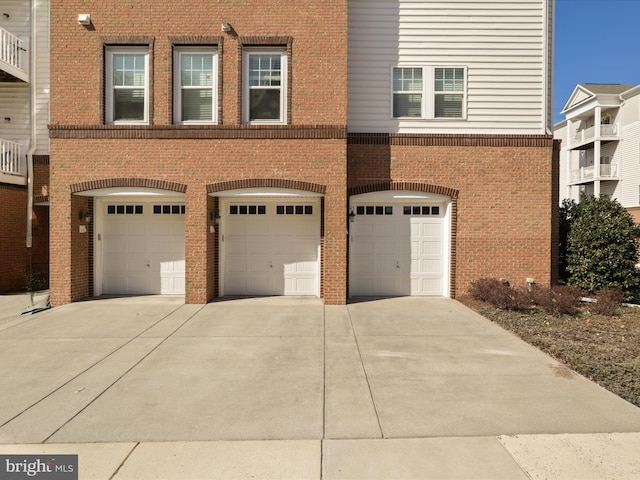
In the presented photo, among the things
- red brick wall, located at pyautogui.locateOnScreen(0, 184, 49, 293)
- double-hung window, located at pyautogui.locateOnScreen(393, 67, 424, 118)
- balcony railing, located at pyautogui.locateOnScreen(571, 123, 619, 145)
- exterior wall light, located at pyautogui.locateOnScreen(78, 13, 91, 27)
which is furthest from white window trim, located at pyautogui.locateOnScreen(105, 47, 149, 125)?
balcony railing, located at pyautogui.locateOnScreen(571, 123, 619, 145)

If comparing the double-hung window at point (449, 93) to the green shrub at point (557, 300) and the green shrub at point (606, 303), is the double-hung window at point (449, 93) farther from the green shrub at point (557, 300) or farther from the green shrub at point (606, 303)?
the green shrub at point (606, 303)

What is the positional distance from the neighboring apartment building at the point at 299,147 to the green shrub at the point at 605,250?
0.80 meters

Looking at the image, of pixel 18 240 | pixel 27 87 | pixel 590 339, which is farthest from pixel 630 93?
pixel 18 240

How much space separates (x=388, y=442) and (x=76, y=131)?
10.4 meters

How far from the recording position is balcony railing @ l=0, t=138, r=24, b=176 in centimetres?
1122

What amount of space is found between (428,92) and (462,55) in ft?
4.75

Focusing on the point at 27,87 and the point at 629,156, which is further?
the point at 629,156

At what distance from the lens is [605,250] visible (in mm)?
9883

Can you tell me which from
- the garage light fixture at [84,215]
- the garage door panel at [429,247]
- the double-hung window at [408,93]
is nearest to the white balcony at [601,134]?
the double-hung window at [408,93]

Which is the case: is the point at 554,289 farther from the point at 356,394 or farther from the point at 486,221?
the point at 356,394

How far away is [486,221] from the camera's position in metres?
10.5

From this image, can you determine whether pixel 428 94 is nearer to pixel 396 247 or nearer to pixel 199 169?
pixel 396 247

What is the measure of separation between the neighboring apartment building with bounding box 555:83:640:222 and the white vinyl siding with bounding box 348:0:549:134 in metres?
22.9

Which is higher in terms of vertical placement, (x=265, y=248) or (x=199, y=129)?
(x=199, y=129)
